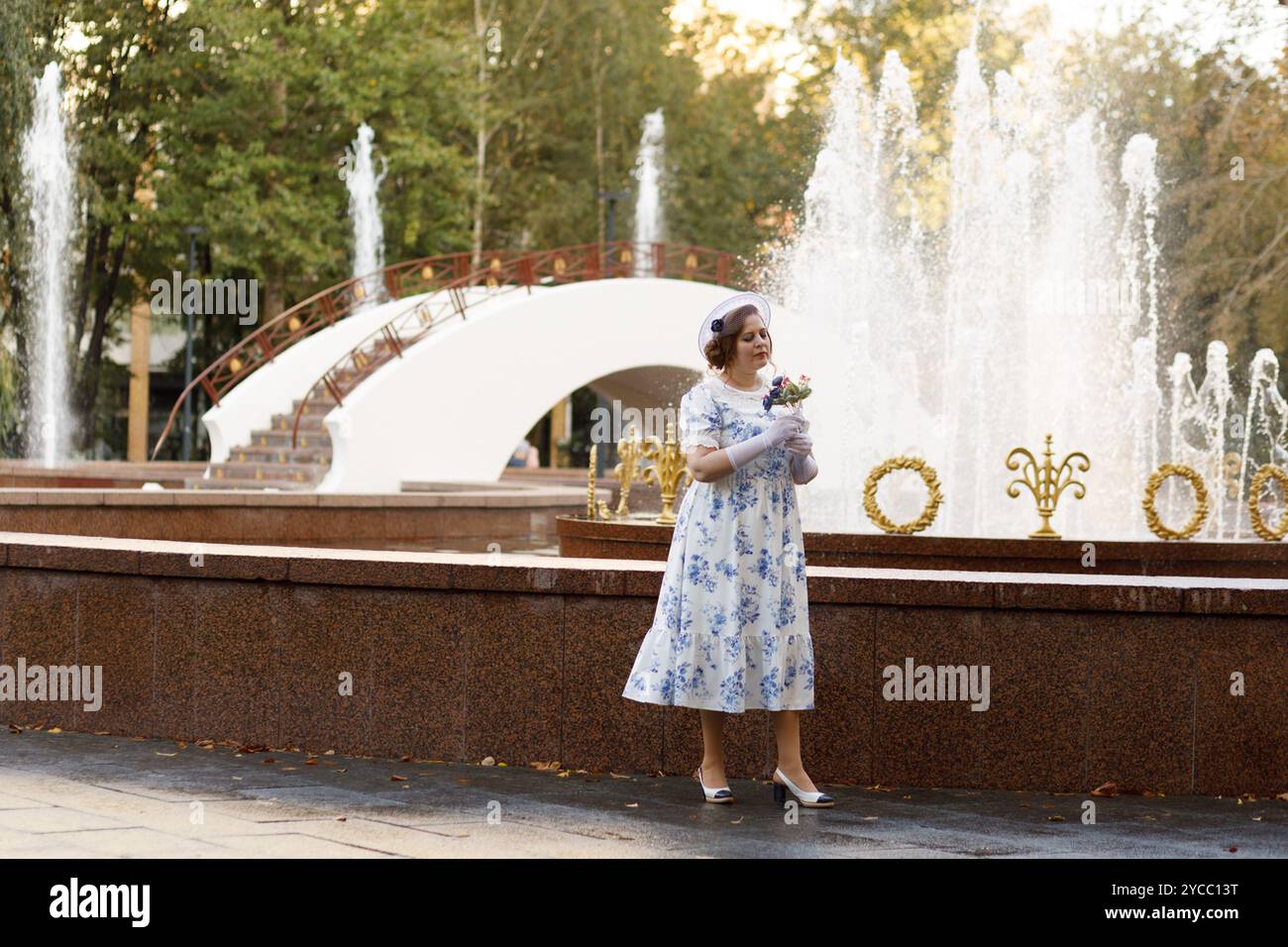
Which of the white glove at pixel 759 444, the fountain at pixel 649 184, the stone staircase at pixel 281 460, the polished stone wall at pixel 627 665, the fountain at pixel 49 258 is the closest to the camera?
the white glove at pixel 759 444

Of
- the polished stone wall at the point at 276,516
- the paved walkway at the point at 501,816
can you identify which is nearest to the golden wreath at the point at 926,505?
the paved walkway at the point at 501,816

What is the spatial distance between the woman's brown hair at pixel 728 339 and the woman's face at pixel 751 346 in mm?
16

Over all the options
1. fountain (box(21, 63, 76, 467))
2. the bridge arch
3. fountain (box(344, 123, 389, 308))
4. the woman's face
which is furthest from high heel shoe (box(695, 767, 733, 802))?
fountain (box(344, 123, 389, 308))

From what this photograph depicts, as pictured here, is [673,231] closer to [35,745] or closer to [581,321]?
[581,321]

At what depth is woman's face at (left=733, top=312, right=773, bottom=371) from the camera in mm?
7262

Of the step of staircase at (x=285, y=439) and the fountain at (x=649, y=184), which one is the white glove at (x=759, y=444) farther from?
the fountain at (x=649, y=184)

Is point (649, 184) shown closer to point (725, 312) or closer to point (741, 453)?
point (725, 312)

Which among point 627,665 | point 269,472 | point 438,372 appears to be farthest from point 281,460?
point 627,665

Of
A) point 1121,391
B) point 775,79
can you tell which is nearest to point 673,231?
point 775,79

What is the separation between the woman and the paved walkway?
1.50ft

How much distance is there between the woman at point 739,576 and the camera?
7125 mm

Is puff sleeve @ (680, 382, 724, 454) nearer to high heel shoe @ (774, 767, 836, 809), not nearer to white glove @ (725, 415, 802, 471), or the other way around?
white glove @ (725, 415, 802, 471)

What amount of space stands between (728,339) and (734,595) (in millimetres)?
1003
